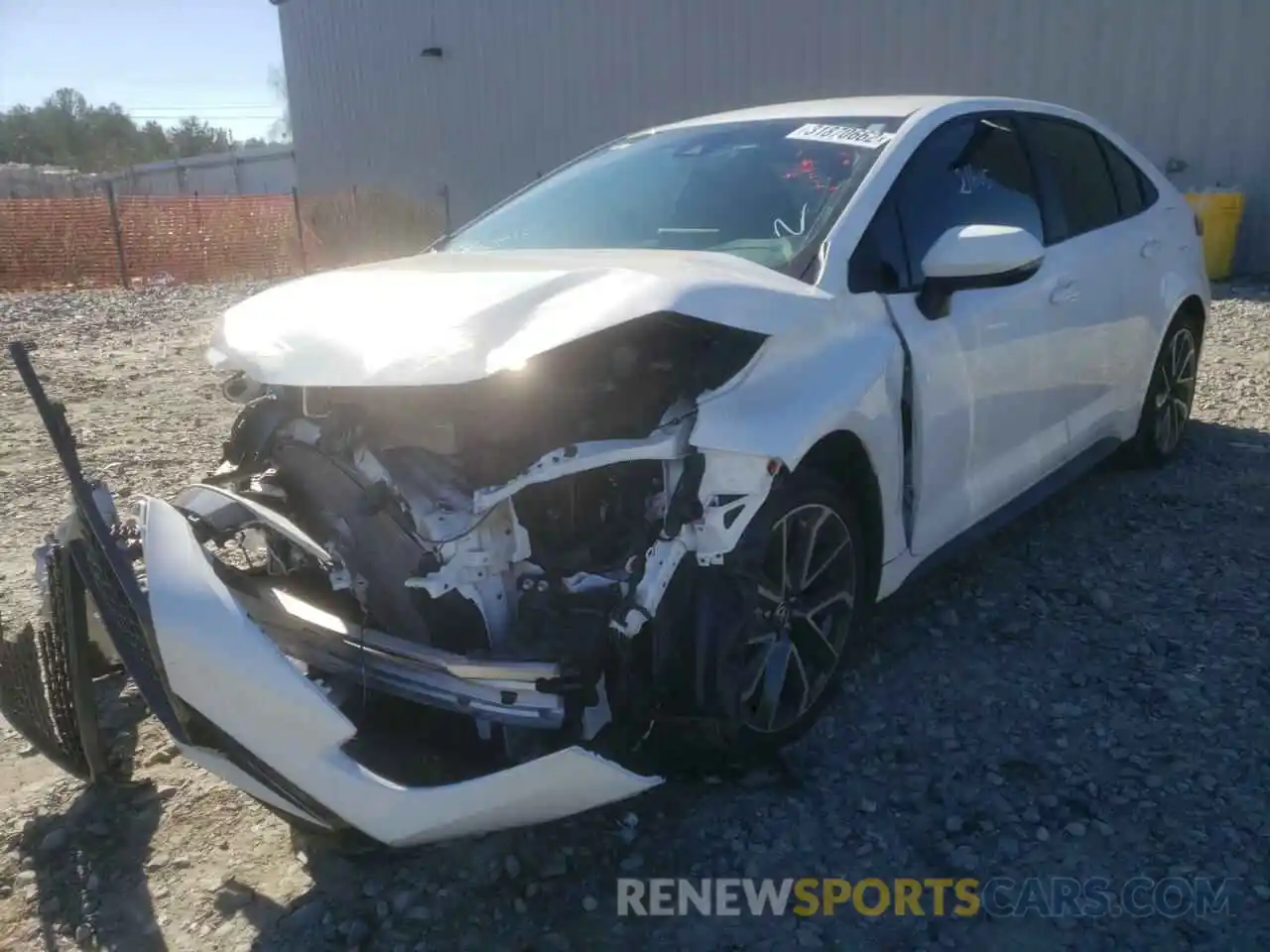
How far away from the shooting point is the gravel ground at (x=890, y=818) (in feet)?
7.76

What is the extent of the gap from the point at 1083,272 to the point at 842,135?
3.75ft

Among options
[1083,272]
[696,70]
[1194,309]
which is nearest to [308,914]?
[1083,272]

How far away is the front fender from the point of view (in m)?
2.42

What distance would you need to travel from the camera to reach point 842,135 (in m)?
3.41

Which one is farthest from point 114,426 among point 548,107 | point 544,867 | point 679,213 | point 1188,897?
point 548,107

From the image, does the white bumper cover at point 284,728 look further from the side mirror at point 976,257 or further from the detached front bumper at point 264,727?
the side mirror at point 976,257

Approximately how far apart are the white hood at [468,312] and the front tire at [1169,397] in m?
2.75

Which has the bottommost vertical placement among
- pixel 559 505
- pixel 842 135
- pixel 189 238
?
pixel 559 505

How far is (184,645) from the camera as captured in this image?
2.01m

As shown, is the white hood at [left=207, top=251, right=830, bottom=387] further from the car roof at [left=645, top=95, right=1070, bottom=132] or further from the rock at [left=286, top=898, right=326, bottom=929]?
the rock at [left=286, top=898, right=326, bottom=929]

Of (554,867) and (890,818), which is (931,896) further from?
(554,867)

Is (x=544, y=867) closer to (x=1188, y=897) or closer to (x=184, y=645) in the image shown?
(x=184, y=645)

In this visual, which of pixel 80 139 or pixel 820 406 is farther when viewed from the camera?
pixel 80 139

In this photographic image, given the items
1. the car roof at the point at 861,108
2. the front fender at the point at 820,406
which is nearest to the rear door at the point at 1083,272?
the car roof at the point at 861,108
